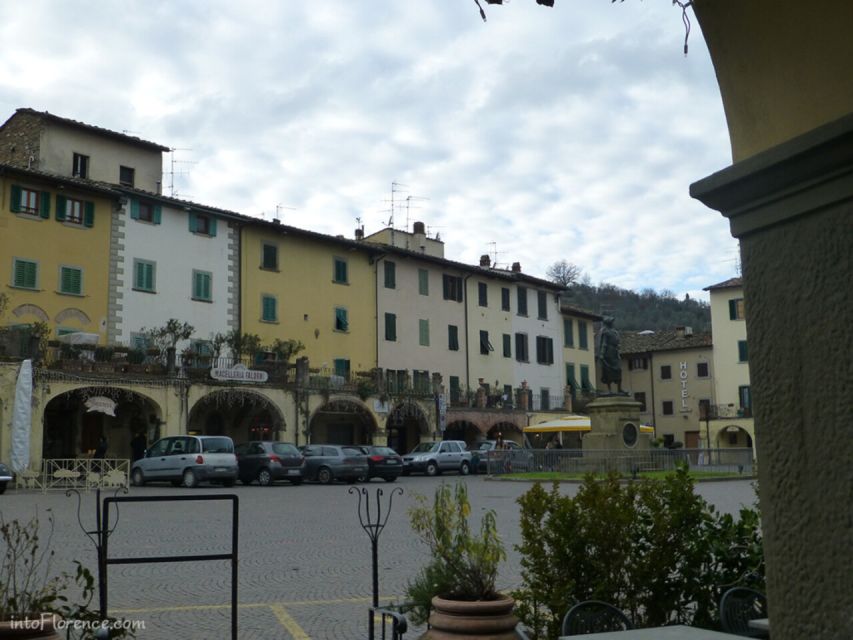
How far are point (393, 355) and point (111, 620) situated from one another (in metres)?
39.6

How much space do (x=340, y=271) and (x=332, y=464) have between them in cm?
1385

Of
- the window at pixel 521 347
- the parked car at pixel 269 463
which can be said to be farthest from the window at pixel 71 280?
the window at pixel 521 347

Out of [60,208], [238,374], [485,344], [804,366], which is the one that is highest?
[60,208]

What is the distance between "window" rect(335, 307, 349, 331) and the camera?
4122cm

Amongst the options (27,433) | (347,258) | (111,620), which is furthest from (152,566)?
(347,258)

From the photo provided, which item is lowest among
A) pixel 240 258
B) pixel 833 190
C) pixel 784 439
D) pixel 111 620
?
pixel 111 620

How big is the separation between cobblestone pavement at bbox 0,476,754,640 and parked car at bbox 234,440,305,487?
732 cm

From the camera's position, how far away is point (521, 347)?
51.7m

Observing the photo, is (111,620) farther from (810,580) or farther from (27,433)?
(27,433)

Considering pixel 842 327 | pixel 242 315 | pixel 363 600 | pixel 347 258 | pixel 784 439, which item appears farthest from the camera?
pixel 347 258

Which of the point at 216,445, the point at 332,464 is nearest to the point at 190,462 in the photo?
the point at 216,445

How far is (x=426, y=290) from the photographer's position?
46.3 m

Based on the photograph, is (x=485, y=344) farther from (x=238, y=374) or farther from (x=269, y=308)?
(x=238, y=374)

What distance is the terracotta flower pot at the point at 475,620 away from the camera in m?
4.49
